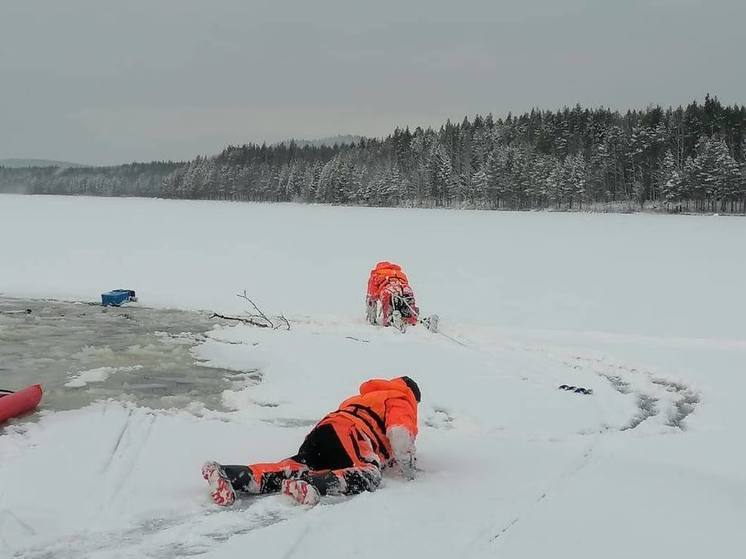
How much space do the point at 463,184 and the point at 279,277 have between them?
6788 centimetres

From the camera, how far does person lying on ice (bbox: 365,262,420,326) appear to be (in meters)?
11.3

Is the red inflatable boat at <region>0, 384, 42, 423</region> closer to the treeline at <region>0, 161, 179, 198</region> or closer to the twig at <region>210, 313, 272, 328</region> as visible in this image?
the twig at <region>210, 313, 272, 328</region>

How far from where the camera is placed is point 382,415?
16.5 ft

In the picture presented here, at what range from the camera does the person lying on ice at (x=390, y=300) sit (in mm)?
11297

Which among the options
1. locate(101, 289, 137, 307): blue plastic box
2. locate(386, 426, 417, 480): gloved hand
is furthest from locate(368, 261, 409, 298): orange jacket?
locate(386, 426, 417, 480): gloved hand

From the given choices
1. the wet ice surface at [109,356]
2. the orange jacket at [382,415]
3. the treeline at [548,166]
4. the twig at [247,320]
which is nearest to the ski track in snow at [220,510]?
the wet ice surface at [109,356]

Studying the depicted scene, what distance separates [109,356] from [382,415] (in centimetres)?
532

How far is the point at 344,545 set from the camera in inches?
149

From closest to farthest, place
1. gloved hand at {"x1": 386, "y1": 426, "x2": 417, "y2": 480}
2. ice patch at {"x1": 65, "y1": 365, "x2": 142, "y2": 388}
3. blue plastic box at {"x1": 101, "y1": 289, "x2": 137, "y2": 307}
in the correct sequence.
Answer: gloved hand at {"x1": 386, "y1": 426, "x2": 417, "y2": 480} → ice patch at {"x1": 65, "y1": 365, "x2": 142, "y2": 388} → blue plastic box at {"x1": 101, "y1": 289, "x2": 137, "y2": 307}

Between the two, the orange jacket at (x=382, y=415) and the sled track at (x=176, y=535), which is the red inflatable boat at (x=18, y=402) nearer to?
the sled track at (x=176, y=535)

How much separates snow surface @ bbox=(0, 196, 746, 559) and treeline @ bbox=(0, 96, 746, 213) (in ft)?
178

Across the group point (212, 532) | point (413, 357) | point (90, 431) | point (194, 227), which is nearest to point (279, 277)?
point (413, 357)

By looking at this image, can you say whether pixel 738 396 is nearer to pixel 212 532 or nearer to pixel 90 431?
pixel 212 532

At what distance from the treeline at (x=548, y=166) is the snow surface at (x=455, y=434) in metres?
54.2
